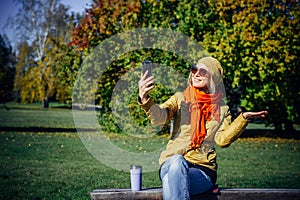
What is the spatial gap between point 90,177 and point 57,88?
36.1 m

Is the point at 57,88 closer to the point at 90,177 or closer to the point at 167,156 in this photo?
the point at 90,177

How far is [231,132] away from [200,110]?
1.22 ft

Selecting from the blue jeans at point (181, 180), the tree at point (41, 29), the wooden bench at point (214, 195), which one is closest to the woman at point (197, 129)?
the blue jeans at point (181, 180)

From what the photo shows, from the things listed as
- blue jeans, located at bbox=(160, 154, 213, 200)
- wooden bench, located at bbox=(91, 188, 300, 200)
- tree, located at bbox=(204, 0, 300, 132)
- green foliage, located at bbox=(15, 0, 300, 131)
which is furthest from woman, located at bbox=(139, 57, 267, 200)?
tree, located at bbox=(204, 0, 300, 132)

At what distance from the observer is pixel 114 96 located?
50.0 ft

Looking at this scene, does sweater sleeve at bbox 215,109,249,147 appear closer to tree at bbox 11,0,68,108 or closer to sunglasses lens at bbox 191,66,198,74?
sunglasses lens at bbox 191,66,198,74

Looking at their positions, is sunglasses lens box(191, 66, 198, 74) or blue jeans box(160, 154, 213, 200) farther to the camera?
sunglasses lens box(191, 66, 198, 74)

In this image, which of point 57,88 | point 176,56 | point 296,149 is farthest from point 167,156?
point 57,88

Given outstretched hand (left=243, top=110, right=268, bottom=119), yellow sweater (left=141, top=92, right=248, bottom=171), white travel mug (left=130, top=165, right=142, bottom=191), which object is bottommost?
white travel mug (left=130, top=165, right=142, bottom=191)

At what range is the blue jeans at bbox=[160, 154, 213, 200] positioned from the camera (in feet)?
10.2

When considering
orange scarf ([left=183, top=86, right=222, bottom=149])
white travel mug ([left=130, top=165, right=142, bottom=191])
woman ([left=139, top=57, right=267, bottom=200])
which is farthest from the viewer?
orange scarf ([left=183, top=86, right=222, bottom=149])

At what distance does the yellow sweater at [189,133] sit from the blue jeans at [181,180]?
0.15 metres

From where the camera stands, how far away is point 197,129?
3.49 meters

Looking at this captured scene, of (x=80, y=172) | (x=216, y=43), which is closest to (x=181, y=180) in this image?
(x=80, y=172)
